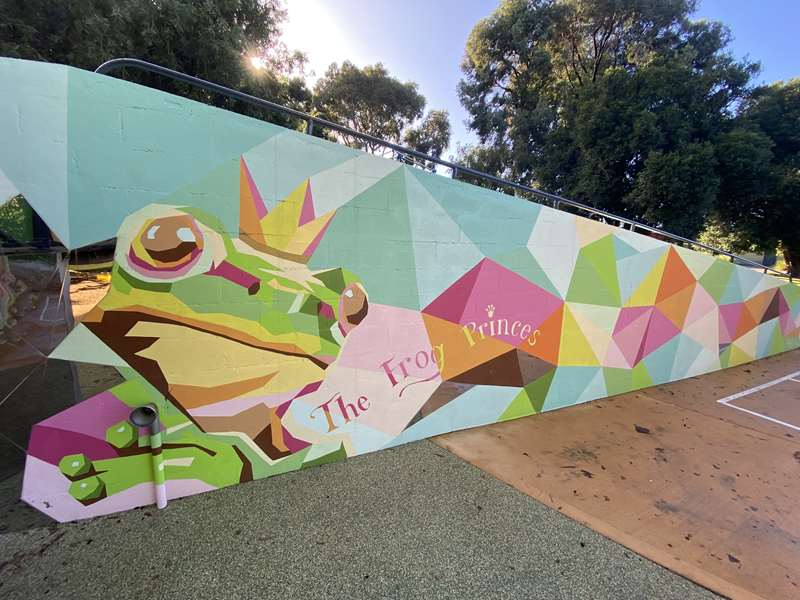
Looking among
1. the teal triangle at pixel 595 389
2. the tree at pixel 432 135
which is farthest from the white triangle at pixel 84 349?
the tree at pixel 432 135

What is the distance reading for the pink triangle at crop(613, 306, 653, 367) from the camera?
4.92m

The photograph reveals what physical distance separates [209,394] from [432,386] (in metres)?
1.99

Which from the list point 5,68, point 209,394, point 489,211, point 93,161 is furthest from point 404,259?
point 5,68

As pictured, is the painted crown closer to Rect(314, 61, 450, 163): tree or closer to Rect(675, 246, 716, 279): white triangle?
Rect(675, 246, 716, 279): white triangle

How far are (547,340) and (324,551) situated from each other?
3.24 m

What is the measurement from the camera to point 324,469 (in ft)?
9.73

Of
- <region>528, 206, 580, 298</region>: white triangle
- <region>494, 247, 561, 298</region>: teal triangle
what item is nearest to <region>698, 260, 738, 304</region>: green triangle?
<region>528, 206, 580, 298</region>: white triangle

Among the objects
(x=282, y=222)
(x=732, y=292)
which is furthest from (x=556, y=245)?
(x=732, y=292)

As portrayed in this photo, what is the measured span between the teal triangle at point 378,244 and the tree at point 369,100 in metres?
17.1

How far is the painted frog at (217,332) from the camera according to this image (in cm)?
229

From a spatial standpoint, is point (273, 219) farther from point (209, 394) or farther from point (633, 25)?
point (633, 25)

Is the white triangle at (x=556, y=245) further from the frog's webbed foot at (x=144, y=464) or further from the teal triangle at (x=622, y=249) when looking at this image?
the frog's webbed foot at (x=144, y=464)

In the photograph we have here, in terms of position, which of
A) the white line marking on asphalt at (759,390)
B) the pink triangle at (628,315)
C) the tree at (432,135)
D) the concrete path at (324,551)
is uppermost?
the tree at (432,135)

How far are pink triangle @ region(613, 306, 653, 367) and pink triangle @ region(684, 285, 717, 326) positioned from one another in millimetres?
1258
